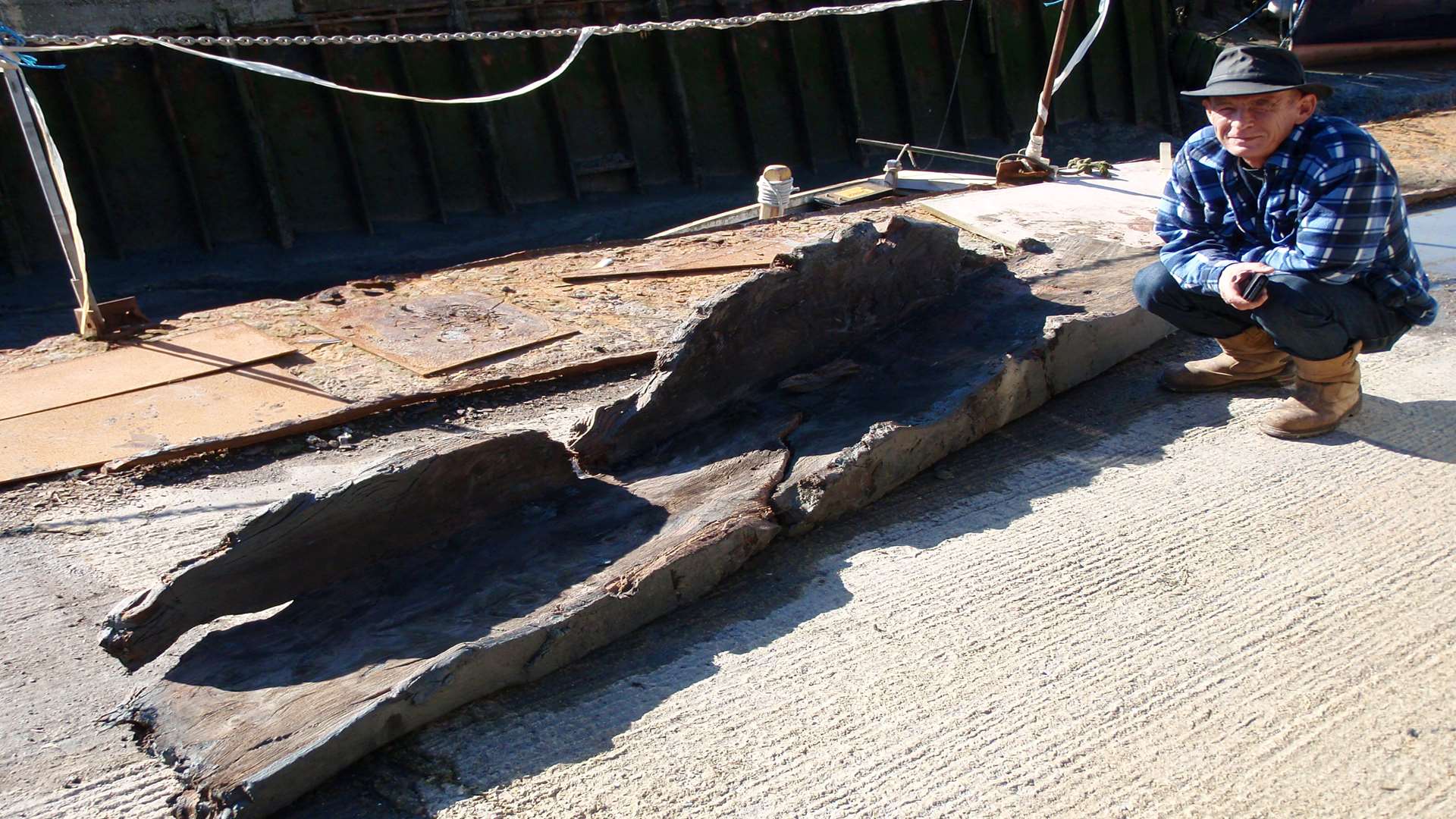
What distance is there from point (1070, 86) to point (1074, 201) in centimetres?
720

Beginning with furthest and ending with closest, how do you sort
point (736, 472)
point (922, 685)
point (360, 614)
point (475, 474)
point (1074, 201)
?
1. point (1074, 201)
2. point (736, 472)
3. point (475, 474)
4. point (360, 614)
5. point (922, 685)

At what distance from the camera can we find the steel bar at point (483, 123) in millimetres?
9578

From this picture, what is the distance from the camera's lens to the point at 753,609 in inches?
110

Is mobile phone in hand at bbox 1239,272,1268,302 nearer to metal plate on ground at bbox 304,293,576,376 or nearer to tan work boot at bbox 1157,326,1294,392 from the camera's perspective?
tan work boot at bbox 1157,326,1294,392

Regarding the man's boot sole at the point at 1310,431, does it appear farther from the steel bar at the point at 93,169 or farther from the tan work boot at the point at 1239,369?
the steel bar at the point at 93,169

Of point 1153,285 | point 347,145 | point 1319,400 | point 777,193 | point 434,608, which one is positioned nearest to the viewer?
point 434,608

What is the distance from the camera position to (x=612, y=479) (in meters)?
3.33

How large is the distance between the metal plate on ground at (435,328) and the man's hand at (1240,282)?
108 inches

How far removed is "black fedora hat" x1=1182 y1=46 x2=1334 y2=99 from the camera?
300cm

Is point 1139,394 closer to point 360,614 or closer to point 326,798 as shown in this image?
point 360,614

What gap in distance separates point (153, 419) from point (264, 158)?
5.32 metres

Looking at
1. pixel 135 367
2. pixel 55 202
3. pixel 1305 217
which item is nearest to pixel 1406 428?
pixel 1305 217

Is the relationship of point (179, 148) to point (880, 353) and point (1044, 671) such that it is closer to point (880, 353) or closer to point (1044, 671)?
point (880, 353)

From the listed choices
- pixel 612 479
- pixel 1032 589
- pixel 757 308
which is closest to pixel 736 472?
pixel 612 479
